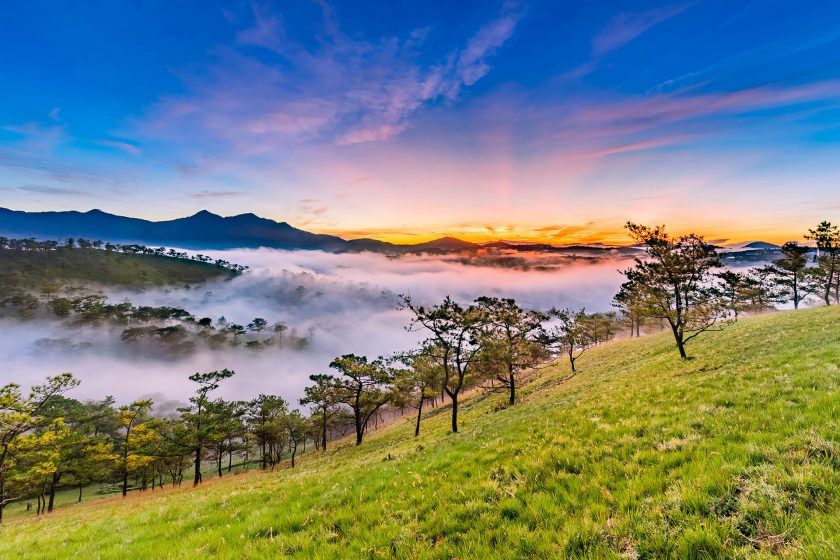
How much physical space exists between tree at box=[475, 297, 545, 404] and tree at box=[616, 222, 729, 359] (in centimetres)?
1281

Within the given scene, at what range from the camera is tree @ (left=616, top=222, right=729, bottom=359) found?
31.7m

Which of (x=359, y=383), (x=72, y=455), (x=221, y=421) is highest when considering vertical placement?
Answer: (x=359, y=383)

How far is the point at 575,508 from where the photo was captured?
20.3 ft

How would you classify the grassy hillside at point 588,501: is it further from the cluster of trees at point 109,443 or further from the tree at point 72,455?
the tree at point 72,455

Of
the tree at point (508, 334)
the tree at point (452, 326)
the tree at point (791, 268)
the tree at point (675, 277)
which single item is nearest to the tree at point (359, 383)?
the tree at point (508, 334)

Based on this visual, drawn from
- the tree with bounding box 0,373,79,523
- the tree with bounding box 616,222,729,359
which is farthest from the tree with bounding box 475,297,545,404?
the tree with bounding box 0,373,79,523

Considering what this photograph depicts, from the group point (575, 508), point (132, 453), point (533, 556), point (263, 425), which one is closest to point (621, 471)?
point (575, 508)

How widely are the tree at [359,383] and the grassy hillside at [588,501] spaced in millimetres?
42541

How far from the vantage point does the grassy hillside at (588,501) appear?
4.74m

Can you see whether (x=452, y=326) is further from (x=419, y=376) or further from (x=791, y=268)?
(x=791, y=268)

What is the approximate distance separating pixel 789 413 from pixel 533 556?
8663 mm

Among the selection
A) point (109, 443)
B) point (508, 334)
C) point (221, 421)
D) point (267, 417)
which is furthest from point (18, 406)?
point (109, 443)

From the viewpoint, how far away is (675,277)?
32.9m

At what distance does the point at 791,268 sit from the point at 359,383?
108355mm
